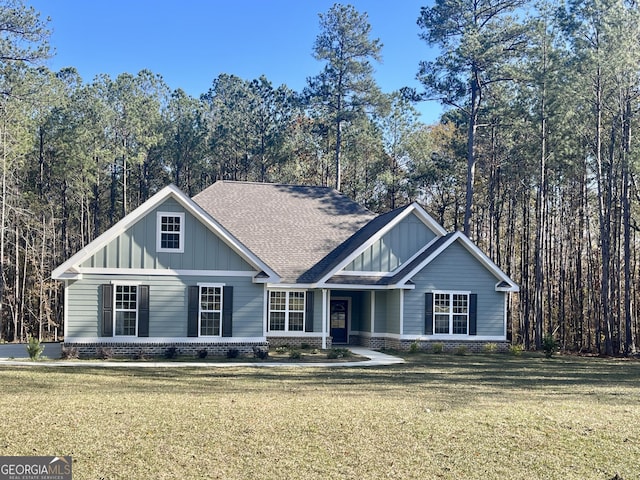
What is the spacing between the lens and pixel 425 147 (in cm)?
4266

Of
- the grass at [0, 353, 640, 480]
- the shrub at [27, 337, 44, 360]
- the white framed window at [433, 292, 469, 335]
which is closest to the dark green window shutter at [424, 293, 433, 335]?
the white framed window at [433, 292, 469, 335]

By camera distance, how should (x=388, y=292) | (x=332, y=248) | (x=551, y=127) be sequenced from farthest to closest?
(x=551, y=127) < (x=332, y=248) < (x=388, y=292)

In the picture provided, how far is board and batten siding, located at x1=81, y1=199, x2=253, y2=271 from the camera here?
21281 mm

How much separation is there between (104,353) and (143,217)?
4.20 meters

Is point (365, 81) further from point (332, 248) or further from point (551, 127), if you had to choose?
point (332, 248)

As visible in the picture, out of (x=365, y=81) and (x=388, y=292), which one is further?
(x=365, y=81)

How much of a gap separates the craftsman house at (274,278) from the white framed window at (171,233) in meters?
0.03

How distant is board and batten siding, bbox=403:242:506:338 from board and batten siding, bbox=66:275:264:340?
19.2 feet

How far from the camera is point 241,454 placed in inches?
344

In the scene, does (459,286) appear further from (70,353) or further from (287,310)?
(70,353)

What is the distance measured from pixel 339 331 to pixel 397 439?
17889 millimetres

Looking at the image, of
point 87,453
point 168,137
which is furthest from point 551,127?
point 87,453

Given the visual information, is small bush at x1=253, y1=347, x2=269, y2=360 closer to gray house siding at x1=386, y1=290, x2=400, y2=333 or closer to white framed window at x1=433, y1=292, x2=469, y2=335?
gray house siding at x1=386, y1=290, x2=400, y2=333

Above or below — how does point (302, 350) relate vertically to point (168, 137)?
below
